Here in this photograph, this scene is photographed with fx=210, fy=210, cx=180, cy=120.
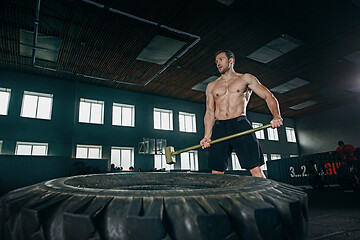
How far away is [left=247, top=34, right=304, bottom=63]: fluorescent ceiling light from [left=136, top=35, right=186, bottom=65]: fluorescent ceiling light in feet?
8.23

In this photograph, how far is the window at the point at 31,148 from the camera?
7328mm

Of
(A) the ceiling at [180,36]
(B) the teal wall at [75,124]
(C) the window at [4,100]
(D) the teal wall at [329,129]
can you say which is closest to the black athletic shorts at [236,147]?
(A) the ceiling at [180,36]

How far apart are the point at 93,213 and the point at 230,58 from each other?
193 cm

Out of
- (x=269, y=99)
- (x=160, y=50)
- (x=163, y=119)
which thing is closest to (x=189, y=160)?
(x=163, y=119)

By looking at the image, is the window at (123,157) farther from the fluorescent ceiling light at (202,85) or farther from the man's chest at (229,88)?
the man's chest at (229,88)

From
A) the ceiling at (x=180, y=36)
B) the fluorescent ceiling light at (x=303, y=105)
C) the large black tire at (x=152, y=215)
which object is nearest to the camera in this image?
the large black tire at (x=152, y=215)

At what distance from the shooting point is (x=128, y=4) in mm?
4551

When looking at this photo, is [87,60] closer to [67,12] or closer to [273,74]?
[67,12]

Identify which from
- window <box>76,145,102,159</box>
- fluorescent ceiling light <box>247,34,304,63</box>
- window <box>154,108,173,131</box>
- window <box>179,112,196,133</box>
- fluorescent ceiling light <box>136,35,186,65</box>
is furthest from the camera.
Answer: window <box>179,112,196,133</box>

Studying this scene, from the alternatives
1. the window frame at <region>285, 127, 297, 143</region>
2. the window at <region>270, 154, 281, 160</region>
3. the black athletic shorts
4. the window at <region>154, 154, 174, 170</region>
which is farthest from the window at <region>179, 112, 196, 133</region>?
the black athletic shorts

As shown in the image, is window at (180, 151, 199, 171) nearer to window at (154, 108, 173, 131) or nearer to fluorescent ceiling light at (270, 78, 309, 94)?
window at (154, 108, 173, 131)

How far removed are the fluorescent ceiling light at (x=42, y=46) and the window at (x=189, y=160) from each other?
6.72 metres

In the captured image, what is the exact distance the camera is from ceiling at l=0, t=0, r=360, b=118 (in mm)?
4789

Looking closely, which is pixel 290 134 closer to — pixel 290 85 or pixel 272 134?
pixel 272 134
